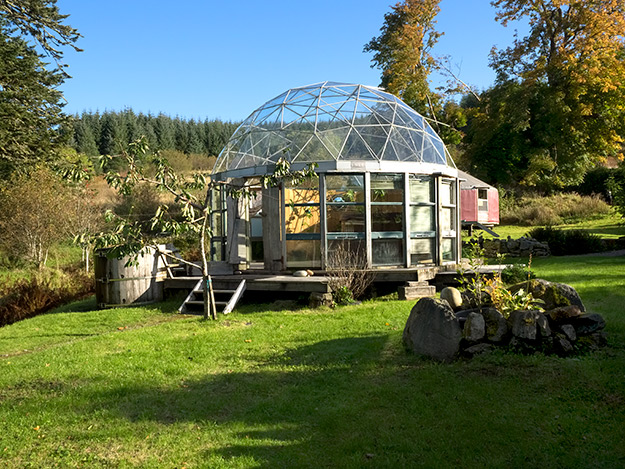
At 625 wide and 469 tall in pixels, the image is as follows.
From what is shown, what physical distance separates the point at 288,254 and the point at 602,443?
856 cm

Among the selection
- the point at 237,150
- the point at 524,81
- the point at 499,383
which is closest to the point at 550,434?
the point at 499,383

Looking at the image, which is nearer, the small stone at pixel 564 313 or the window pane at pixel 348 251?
the small stone at pixel 564 313

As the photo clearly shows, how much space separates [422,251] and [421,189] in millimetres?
1472

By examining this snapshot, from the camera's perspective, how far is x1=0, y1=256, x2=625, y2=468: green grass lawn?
4266 mm

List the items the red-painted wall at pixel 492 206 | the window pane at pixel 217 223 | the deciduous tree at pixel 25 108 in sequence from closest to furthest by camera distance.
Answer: the window pane at pixel 217 223
the deciduous tree at pixel 25 108
the red-painted wall at pixel 492 206

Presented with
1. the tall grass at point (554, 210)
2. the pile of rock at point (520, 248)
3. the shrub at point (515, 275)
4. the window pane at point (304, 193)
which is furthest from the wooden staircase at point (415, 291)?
the tall grass at point (554, 210)

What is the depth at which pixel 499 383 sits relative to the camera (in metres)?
5.57

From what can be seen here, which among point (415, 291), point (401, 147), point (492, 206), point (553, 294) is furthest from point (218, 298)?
point (492, 206)

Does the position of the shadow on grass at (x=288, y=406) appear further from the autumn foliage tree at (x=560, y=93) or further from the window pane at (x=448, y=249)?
the autumn foliage tree at (x=560, y=93)

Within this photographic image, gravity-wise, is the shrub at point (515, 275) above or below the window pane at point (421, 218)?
below

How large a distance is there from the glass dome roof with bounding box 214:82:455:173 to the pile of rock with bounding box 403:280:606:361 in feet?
19.1

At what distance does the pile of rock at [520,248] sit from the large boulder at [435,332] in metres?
13.3

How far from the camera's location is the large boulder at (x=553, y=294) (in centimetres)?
717

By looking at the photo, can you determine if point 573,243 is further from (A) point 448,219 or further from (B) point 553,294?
(B) point 553,294
